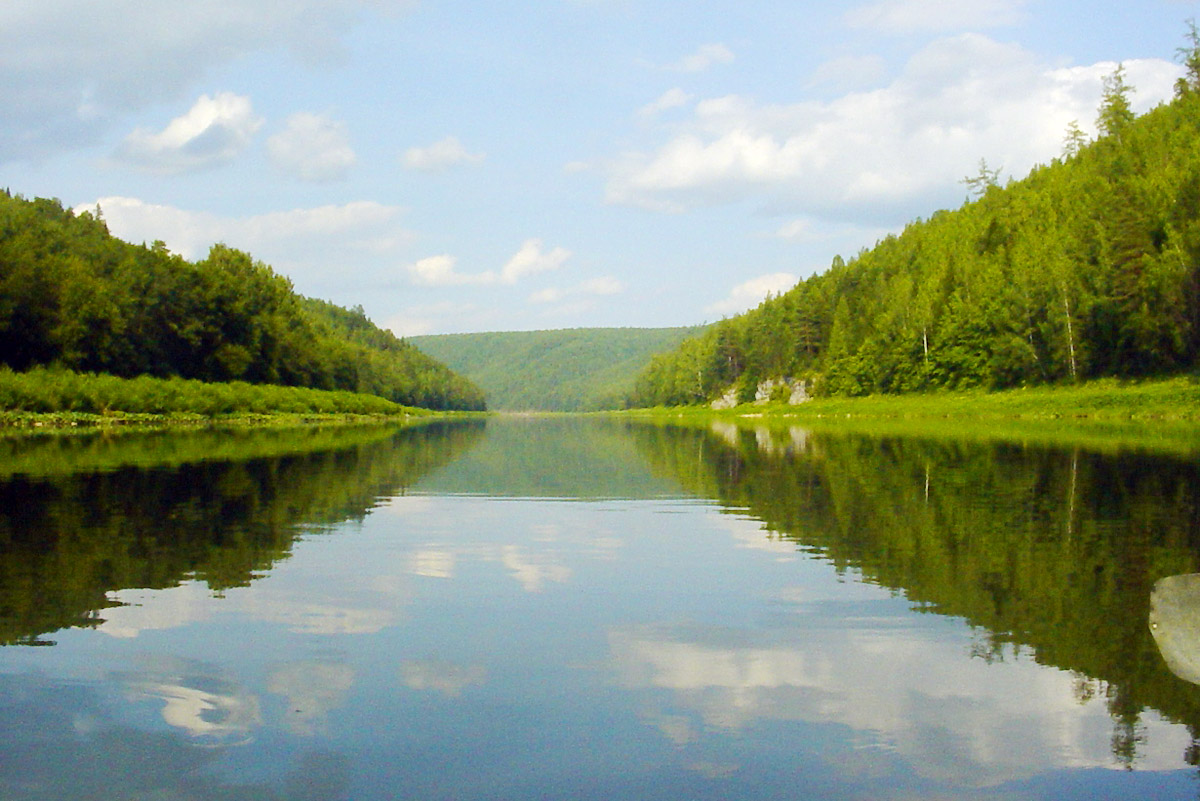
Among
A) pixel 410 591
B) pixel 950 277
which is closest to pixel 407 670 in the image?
pixel 410 591

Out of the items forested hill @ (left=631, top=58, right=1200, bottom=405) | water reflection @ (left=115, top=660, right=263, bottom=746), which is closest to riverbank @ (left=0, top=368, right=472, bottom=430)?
water reflection @ (left=115, top=660, right=263, bottom=746)

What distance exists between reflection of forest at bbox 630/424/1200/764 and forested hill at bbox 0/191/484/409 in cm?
5221

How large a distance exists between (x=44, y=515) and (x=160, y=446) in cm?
2175

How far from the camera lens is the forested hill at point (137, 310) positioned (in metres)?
63.2

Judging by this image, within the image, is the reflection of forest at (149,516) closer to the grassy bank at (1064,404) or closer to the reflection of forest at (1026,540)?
the reflection of forest at (1026,540)

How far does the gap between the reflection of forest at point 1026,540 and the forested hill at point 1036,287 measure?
49.5 metres

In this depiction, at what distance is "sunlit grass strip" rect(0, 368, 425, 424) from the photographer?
5331 cm

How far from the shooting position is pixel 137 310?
80125mm

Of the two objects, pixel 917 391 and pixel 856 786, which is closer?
pixel 856 786

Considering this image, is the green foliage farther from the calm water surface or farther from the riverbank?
the calm water surface

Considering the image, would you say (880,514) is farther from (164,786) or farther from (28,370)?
(28,370)

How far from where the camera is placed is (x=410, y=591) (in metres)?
10.0

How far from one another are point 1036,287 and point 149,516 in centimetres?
8610

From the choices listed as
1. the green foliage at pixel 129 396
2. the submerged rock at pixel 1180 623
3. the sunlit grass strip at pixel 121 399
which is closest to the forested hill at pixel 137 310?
the green foliage at pixel 129 396
